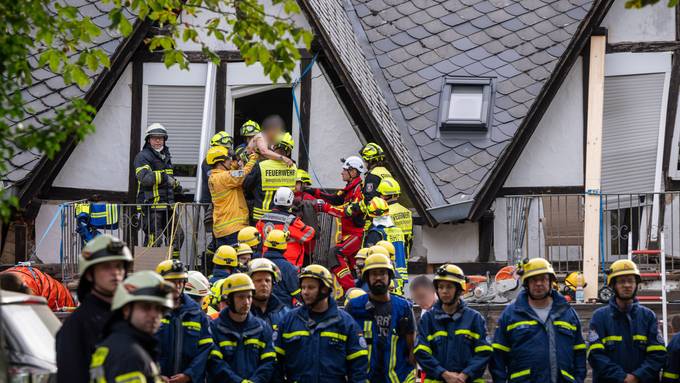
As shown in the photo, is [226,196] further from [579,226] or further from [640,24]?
[640,24]

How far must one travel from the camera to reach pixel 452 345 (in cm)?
1370

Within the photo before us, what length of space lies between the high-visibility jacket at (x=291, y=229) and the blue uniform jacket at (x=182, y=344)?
4953mm

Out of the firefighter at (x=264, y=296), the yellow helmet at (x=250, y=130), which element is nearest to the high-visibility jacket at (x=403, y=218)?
the yellow helmet at (x=250, y=130)

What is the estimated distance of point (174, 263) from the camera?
44.7ft

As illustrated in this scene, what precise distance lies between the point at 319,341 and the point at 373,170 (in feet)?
19.8

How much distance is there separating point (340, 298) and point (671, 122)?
18.2 feet

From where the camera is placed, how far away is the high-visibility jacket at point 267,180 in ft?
61.3

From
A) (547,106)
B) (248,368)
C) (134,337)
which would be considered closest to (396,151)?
(547,106)

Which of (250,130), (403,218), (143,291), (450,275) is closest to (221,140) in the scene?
(250,130)

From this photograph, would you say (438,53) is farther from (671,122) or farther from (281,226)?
(281,226)

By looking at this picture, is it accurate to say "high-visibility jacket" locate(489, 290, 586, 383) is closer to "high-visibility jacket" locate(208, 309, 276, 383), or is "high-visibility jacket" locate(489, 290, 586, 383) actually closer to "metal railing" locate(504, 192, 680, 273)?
"high-visibility jacket" locate(208, 309, 276, 383)

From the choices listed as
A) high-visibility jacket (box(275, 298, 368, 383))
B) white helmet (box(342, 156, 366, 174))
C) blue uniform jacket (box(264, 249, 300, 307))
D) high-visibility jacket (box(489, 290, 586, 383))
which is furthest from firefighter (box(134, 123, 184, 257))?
high-visibility jacket (box(489, 290, 586, 383))

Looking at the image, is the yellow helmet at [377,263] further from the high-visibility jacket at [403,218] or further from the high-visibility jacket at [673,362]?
the high-visibility jacket at [403,218]

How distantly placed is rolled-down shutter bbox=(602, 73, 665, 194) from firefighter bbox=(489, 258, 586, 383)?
7.72 m
